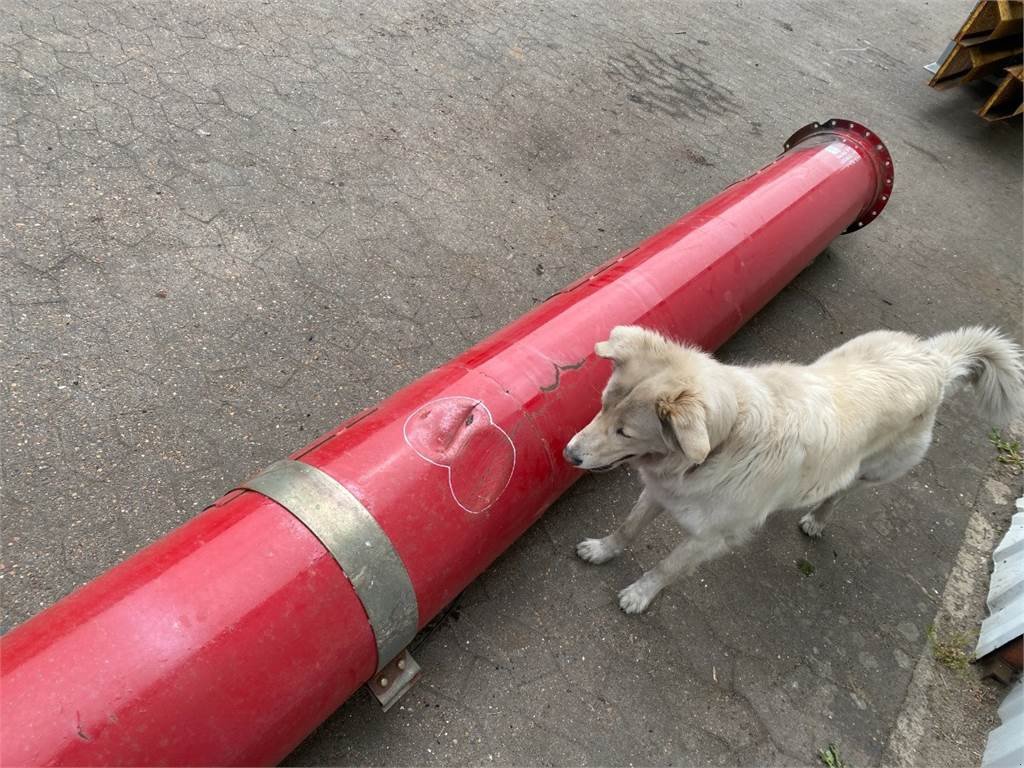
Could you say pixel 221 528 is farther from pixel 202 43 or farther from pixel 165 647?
pixel 202 43

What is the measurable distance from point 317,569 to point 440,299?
102 inches

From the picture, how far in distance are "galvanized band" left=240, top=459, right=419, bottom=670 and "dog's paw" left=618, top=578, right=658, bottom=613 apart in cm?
130

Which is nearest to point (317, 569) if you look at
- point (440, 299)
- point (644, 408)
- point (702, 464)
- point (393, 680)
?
point (393, 680)

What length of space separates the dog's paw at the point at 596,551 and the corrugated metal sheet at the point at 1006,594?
82.8 inches

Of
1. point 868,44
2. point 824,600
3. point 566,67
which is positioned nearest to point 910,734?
point 824,600

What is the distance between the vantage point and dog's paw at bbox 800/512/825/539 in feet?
12.2

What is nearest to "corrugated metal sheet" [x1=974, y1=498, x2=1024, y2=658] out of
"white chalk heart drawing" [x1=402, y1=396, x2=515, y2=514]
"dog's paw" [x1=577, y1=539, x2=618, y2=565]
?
"dog's paw" [x1=577, y1=539, x2=618, y2=565]

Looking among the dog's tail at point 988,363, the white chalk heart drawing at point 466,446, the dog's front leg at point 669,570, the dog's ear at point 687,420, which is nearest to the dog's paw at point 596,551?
the dog's front leg at point 669,570

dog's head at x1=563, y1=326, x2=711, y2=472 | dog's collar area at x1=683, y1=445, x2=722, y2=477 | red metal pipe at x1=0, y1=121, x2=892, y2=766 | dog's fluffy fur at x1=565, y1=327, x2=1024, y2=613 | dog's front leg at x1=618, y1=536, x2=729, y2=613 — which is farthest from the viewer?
dog's front leg at x1=618, y1=536, x2=729, y2=613

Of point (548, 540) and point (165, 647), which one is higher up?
point (165, 647)

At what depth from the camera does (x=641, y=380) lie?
246 cm

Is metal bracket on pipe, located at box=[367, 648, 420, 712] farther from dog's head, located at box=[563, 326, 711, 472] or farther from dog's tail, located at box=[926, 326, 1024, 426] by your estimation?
dog's tail, located at box=[926, 326, 1024, 426]

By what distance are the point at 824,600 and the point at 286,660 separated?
290cm

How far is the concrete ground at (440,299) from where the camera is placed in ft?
9.72
